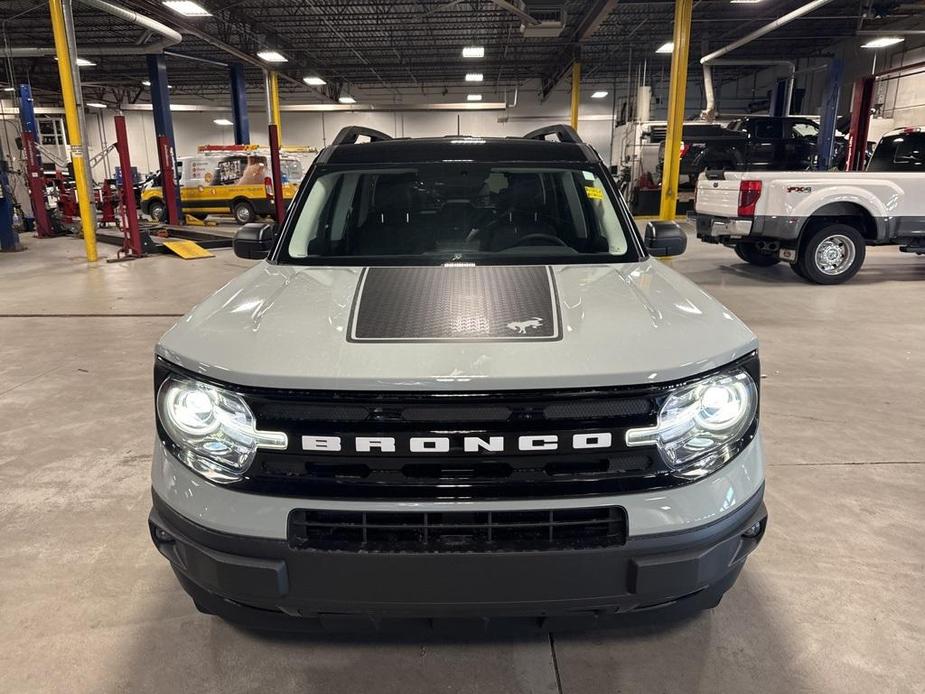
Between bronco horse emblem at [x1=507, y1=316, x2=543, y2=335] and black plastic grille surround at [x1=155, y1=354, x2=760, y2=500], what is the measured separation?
0.81ft

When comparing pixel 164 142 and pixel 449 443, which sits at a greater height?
pixel 164 142

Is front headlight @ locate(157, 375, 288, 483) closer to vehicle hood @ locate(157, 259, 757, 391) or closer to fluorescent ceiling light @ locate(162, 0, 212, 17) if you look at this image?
vehicle hood @ locate(157, 259, 757, 391)

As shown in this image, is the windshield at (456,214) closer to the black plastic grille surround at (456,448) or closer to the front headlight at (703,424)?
the front headlight at (703,424)

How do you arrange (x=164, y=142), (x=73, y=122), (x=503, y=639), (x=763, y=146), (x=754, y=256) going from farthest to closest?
(x=763, y=146), (x=164, y=142), (x=73, y=122), (x=754, y=256), (x=503, y=639)

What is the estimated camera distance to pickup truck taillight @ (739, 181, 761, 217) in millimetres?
7680

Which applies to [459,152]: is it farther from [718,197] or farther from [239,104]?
[239,104]

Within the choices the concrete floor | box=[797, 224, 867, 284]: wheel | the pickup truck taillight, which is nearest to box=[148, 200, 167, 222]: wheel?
the concrete floor

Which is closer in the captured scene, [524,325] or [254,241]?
[524,325]

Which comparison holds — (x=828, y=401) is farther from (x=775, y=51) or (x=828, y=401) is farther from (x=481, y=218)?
(x=775, y=51)

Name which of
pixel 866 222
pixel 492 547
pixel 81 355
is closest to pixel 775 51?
pixel 866 222

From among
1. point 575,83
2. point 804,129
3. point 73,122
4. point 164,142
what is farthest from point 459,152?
point 575,83

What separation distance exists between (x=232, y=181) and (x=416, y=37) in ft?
25.6

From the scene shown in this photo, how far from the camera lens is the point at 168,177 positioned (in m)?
15.6

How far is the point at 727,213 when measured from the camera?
316 inches
